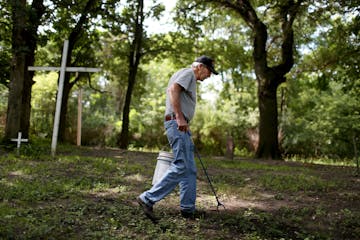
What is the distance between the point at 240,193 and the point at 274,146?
7.90m

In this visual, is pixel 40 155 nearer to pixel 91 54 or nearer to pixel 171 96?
pixel 171 96

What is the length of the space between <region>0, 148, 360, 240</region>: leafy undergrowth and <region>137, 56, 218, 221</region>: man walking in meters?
0.23

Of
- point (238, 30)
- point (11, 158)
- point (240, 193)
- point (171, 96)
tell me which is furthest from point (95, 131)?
point (171, 96)

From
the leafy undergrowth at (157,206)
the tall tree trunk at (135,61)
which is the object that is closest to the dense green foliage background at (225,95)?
the tall tree trunk at (135,61)

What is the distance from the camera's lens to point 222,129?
2227 cm

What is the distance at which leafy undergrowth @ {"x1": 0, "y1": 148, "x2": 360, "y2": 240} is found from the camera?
13.1 ft

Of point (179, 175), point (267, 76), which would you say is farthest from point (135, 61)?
point (179, 175)

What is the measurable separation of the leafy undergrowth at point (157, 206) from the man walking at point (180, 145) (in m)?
0.23

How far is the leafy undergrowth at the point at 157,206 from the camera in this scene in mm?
4008

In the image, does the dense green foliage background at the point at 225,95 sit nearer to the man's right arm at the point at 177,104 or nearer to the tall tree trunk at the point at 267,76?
the tall tree trunk at the point at 267,76

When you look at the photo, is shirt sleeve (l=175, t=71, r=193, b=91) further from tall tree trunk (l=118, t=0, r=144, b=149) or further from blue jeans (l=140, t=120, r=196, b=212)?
tall tree trunk (l=118, t=0, r=144, b=149)

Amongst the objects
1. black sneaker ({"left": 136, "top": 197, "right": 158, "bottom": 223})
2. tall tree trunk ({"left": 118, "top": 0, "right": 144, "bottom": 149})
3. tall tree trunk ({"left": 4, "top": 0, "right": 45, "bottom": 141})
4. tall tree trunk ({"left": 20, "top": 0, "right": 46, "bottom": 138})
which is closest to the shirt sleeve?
black sneaker ({"left": 136, "top": 197, "right": 158, "bottom": 223})

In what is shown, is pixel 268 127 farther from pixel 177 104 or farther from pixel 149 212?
pixel 149 212

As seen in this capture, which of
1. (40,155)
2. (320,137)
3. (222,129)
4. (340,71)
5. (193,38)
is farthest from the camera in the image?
(222,129)
